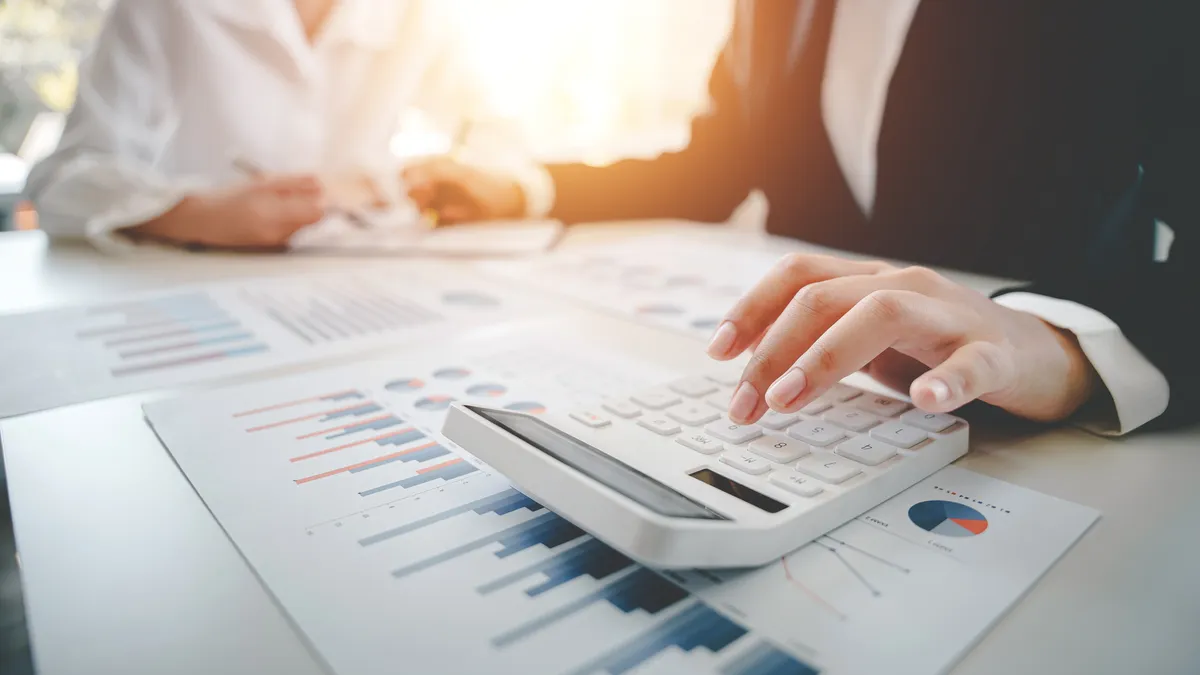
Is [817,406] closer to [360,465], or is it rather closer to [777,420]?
[777,420]

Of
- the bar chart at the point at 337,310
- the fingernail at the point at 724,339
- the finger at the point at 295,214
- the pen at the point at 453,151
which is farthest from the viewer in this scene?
the pen at the point at 453,151

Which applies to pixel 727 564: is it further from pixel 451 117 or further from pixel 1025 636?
pixel 451 117

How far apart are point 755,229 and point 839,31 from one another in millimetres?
305

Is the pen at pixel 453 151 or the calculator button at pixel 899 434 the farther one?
the pen at pixel 453 151

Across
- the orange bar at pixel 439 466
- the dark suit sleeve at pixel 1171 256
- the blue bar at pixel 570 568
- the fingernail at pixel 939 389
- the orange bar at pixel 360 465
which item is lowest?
the orange bar at pixel 360 465

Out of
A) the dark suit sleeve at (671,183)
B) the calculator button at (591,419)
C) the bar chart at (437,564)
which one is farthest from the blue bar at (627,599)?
the dark suit sleeve at (671,183)

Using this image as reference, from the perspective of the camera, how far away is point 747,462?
0.33 metres

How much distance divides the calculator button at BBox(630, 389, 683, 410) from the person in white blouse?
0.69 metres

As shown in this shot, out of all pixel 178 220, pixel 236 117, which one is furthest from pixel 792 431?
pixel 236 117

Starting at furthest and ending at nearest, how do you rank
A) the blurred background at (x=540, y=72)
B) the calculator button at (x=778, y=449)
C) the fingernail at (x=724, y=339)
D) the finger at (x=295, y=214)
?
the blurred background at (x=540, y=72) → the finger at (x=295, y=214) → the fingernail at (x=724, y=339) → the calculator button at (x=778, y=449)

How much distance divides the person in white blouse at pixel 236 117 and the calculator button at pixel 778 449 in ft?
2.52

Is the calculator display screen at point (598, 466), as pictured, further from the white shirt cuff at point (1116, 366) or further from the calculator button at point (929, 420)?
the white shirt cuff at point (1116, 366)

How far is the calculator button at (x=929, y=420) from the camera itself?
14.9 inches

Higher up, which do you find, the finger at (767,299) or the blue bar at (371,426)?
the finger at (767,299)
